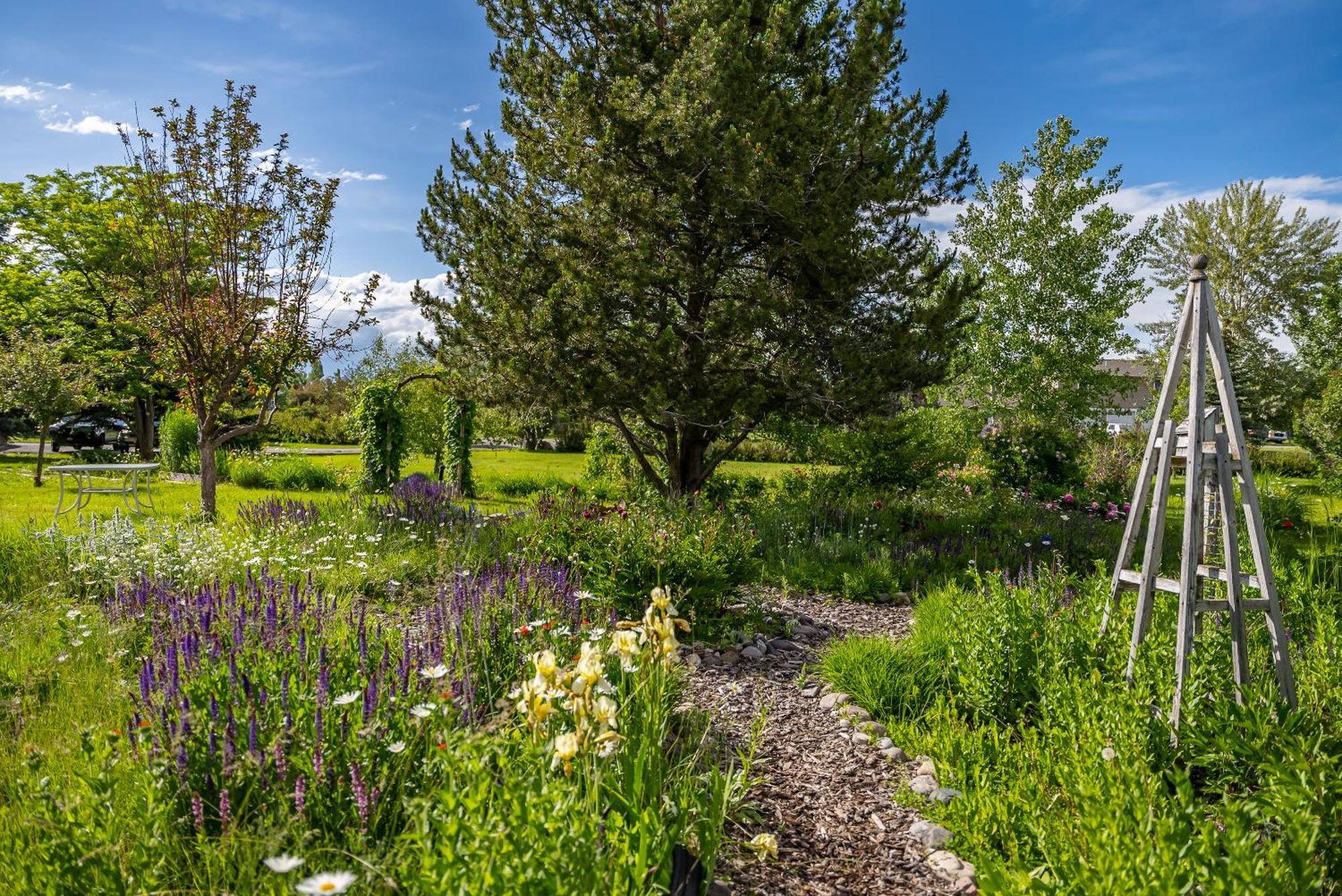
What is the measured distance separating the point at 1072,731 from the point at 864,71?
23.9 ft

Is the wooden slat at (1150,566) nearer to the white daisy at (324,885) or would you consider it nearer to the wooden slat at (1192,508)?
the wooden slat at (1192,508)

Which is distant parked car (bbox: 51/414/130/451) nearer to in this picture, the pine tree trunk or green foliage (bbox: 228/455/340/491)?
the pine tree trunk

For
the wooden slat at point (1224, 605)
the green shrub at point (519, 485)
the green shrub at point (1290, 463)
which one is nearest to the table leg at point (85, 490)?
the green shrub at point (519, 485)

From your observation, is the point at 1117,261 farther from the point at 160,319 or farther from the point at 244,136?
the point at 160,319

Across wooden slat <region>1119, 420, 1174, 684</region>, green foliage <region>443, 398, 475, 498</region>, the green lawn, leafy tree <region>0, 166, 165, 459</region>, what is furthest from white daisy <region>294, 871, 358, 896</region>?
leafy tree <region>0, 166, 165, 459</region>

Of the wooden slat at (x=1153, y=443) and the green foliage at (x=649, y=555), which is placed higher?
the wooden slat at (x=1153, y=443)

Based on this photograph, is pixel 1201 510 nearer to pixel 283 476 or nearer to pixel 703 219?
pixel 703 219

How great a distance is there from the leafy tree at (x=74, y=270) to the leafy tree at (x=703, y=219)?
1905 centimetres

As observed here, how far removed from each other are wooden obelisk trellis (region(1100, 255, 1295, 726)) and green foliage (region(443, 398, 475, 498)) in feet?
38.2

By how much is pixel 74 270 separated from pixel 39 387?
12.3 meters

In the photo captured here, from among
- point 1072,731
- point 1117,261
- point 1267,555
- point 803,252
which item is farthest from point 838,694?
point 1117,261

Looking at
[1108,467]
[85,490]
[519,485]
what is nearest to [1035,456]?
[1108,467]

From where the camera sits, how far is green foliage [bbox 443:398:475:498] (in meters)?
13.6

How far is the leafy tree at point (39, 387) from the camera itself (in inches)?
568
